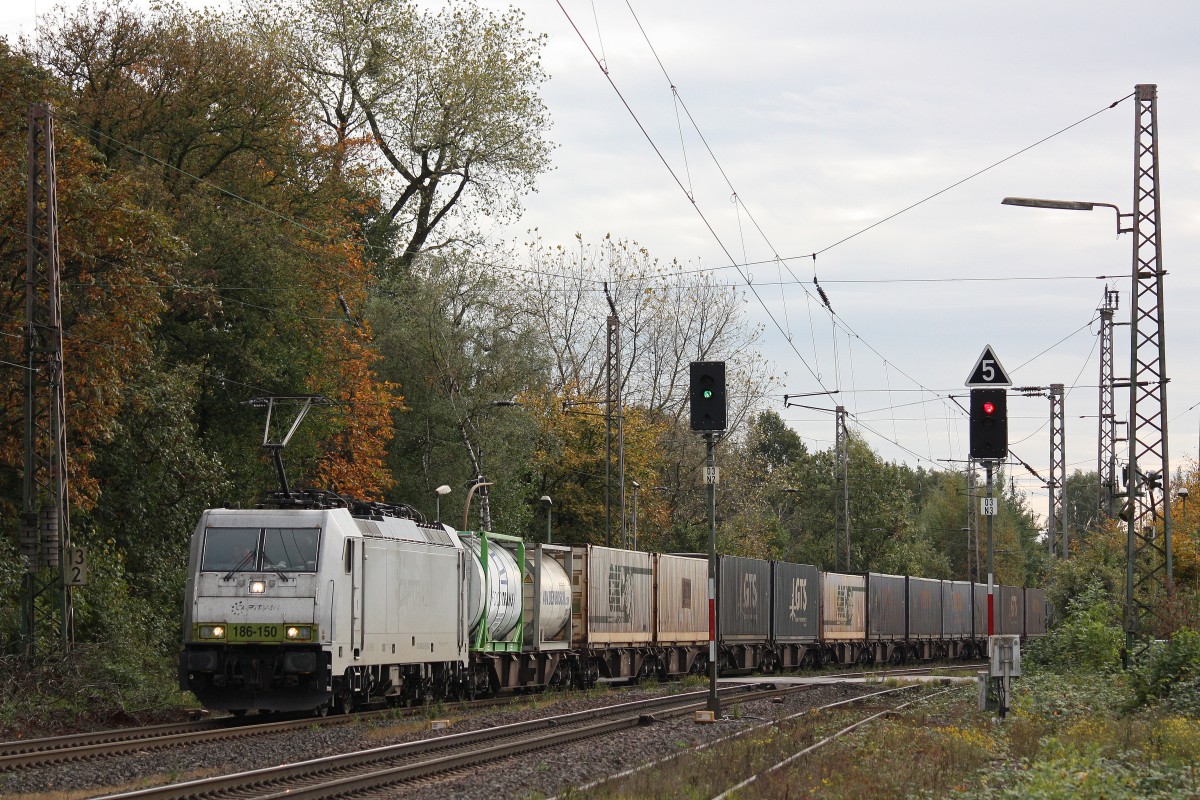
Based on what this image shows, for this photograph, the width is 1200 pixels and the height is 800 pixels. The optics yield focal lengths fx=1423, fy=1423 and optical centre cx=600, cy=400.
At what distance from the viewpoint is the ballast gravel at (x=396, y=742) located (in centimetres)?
1266

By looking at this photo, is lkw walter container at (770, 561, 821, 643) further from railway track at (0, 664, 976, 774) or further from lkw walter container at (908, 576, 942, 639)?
railway track at (0, 664, 976, 774)

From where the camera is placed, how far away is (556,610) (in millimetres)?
27578

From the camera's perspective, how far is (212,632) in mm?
19344

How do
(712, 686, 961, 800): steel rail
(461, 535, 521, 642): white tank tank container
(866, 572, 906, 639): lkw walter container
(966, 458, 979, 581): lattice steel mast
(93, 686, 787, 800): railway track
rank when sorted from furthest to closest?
Result: (966, 458, 979, 581): lattice steel mast < (866, 572, 906, 639): lkw walter container < (461, 535, 521, 642): white tank tank container < (712, 686, 961, 800): steel rail < (93, 686, 787, 800): railway track

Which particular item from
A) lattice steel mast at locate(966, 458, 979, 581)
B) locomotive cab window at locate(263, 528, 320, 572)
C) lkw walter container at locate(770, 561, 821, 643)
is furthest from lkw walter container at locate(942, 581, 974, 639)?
locomotive cab window at locate(263, 528, 320, 572)

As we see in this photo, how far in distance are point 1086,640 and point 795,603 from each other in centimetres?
905

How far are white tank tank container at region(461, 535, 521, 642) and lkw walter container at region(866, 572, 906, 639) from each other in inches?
838

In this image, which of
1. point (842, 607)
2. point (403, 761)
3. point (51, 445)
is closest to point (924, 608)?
point (842, 607)

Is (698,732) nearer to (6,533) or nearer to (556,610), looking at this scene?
(556,610)

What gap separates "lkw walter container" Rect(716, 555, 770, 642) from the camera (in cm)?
3316

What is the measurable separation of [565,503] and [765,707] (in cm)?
4236

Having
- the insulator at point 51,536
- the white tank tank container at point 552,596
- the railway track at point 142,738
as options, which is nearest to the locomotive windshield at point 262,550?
the railway track at point 142,738

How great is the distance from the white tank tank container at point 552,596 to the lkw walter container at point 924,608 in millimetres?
23770

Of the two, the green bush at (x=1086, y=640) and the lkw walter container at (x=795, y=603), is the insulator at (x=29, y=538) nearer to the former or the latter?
the lkw walter container at (x=795, y=603)
